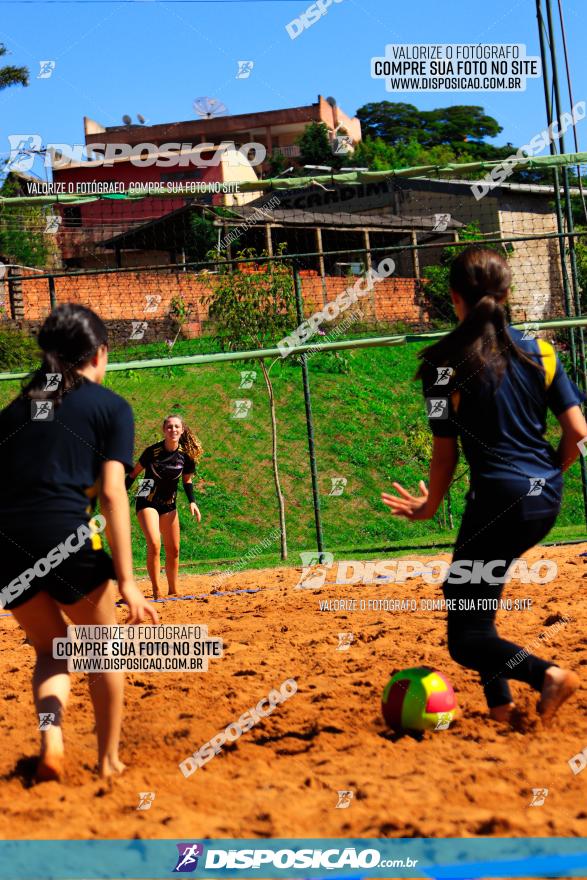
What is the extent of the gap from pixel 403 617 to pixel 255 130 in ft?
214

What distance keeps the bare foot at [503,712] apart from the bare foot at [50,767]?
6.33 ft

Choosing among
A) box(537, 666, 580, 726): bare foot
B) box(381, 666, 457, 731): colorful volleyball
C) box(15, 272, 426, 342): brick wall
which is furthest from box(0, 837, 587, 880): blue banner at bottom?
box(15, 272, 426, 342): brick wall

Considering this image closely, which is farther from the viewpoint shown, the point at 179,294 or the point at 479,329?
the point at 179,294

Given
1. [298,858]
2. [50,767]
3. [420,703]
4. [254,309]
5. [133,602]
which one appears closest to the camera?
[298,858]

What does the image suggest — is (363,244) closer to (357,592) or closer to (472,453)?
(357,592)

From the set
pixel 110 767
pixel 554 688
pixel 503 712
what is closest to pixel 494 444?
pixel 554 688

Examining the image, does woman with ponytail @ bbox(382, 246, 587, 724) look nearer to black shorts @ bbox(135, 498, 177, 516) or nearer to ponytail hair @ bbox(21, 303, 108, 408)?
ponytail hair @ bbox(21, 303, 108, 408)

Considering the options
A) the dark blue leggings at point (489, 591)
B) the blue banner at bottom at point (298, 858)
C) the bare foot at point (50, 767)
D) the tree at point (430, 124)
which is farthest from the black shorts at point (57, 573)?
the tree at point (430, 124)

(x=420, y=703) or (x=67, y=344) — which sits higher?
(x=67, y=344)

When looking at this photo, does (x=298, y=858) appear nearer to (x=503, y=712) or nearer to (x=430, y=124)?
(x=503, y=712)

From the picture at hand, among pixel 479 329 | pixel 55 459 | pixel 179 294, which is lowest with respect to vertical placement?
pixel 55 459

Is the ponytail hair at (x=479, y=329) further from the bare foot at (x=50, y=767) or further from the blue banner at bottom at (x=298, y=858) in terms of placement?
the bare foot at (x=50, y=767)

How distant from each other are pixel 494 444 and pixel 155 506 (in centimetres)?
618

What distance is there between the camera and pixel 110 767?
3.95m
